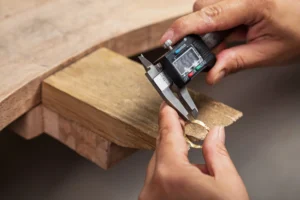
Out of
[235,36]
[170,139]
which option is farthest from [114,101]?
[235,36]

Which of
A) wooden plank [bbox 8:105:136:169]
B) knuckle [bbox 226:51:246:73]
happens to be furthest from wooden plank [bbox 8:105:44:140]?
knuckle [bbox 226:51:246:73]

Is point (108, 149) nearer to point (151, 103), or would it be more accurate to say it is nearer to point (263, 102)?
point (151, 103)

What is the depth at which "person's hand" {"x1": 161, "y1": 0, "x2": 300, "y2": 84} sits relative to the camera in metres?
0.71

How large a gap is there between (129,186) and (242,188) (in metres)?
0.50

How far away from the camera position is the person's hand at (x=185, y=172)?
1.87 ft

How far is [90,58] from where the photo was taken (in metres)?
0.84

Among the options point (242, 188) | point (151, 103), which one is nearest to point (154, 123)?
point (151, 103)

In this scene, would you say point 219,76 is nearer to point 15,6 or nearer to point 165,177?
point 165,177

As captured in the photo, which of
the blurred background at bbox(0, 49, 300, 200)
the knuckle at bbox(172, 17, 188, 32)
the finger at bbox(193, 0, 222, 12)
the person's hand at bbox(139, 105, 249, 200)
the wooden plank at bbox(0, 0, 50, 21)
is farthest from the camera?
the blurred background at bbox(0, 49, 300, 200)

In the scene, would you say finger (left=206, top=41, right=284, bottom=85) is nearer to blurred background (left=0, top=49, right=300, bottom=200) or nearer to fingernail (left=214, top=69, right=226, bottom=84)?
fingernail (left=214, top=69, right=226, bottom=84)

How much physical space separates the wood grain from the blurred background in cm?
25

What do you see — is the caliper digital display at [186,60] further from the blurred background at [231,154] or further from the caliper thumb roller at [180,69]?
the blurred background at [231,154]

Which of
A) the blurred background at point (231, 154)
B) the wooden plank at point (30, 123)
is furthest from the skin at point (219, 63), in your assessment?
the blurred background at point (231, 154)

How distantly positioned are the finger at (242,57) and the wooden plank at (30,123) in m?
0.29
